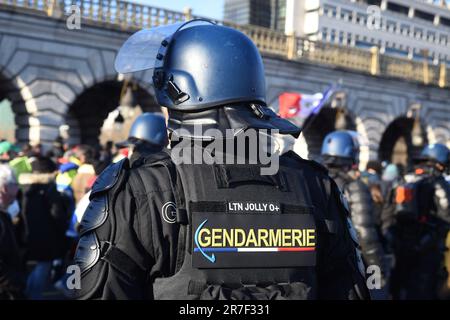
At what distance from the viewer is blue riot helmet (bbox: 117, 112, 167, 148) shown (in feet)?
20.6

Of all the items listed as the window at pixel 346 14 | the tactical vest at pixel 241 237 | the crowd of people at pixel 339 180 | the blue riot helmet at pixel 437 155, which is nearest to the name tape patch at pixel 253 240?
A: the tactical vest at pixel 241 237

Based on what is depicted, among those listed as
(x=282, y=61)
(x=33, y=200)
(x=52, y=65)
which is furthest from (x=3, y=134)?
(x=33, y=200)

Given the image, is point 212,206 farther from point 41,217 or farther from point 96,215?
point 41,217

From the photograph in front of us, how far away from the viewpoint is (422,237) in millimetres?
6906

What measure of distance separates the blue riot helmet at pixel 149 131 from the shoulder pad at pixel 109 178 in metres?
4.22

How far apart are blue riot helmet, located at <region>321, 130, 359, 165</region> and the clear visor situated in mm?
3812

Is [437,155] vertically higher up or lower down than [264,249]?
lower down

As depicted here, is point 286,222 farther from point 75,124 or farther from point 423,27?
point 423,27

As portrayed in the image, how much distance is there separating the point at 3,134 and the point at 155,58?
17539 mm

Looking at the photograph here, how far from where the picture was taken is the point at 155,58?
88.0 inches

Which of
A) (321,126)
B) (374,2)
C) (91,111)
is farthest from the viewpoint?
(374,2)

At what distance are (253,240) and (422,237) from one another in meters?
5.29

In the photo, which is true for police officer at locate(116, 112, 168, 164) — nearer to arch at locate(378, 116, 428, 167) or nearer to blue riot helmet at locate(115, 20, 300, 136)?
blue riot helmet at locate(115, 20, 300, 136)

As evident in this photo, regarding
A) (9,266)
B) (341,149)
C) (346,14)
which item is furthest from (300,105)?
(346,14)
